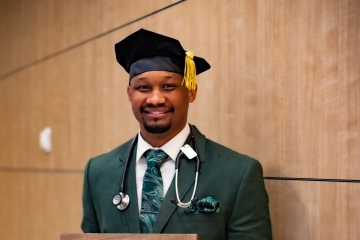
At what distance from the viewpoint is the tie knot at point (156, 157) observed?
208 centimetres

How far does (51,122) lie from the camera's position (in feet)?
12.9

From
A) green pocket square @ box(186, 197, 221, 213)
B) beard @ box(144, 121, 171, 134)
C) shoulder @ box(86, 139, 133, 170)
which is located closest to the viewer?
green pocket square @ box(186, 197, 221, 213)

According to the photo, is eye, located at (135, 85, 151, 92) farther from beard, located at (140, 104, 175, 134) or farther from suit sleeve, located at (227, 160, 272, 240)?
suit sleeve, located at (227, 160, 272, 240)

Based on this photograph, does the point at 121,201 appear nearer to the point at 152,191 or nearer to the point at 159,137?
the point at 152,191

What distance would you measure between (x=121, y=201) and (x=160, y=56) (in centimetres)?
52

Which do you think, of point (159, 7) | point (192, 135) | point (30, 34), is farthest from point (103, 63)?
point (192, 135)

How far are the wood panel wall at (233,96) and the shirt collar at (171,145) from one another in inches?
15.8

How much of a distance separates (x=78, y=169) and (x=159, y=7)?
1204 mm

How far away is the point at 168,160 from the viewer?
210 centimetres

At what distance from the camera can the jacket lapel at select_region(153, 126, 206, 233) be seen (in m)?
1.98

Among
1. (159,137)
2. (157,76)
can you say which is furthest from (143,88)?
(159,137)

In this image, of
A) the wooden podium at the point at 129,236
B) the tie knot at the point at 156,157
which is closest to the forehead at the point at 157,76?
the tie knot at the point at 156,157

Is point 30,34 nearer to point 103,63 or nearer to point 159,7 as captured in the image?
point 103,63

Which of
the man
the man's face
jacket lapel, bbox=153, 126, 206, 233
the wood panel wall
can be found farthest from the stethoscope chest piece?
the wood panel wall
